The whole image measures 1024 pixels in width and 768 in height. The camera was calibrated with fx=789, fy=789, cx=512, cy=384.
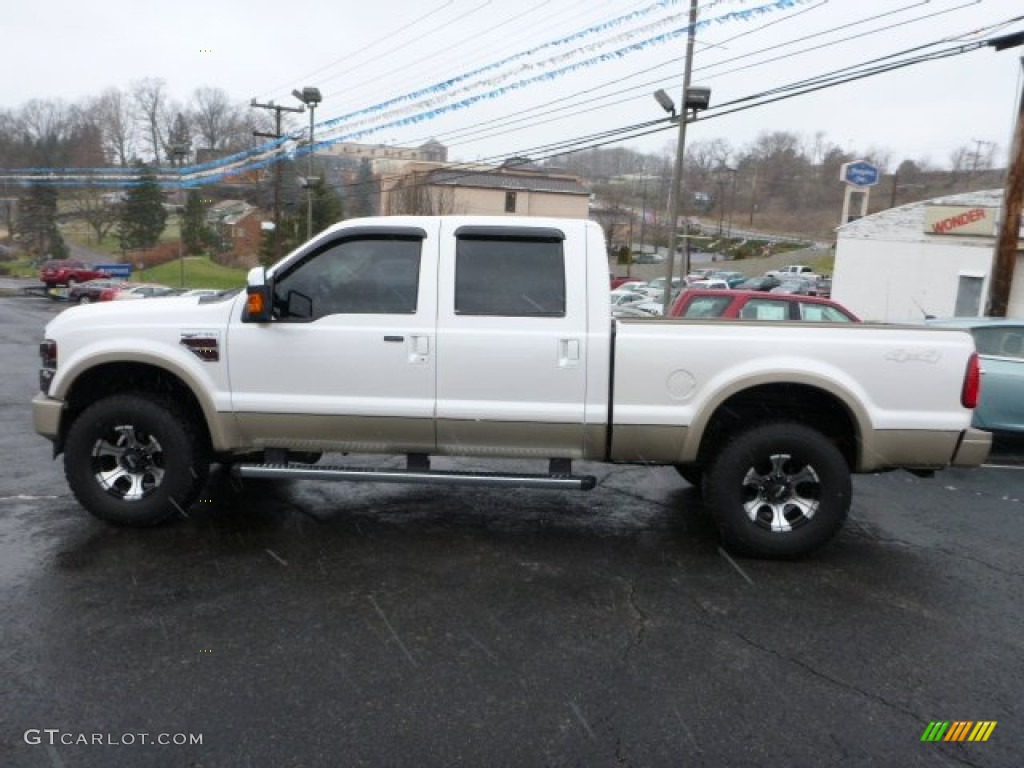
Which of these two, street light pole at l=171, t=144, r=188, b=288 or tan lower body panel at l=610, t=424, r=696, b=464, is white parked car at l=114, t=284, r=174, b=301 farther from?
tan lower body panel at l=610, t=424, r=696, b=464

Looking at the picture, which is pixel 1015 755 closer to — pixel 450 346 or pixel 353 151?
pixel 450 346

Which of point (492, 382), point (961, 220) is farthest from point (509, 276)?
point (961, 220)

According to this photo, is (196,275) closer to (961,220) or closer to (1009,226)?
(961,220)

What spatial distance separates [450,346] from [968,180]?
87516 millimetres

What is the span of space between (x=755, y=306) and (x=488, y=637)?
7.52m

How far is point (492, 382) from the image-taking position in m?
4.77

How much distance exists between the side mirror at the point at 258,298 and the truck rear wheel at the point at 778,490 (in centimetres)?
289

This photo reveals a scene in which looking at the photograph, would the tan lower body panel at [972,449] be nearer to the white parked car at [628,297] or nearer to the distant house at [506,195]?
the white parked car at [628,297]

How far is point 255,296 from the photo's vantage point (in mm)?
4734

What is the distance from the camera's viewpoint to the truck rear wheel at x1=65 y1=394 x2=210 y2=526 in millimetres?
4949

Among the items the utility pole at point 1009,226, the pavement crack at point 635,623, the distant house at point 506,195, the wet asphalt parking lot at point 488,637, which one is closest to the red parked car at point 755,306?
the utility pole at point 1009,226

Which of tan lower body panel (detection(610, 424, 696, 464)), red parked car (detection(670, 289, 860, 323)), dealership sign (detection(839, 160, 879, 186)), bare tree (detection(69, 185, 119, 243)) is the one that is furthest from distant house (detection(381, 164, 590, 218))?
tan lower body panel (detection(610, 424, 696, 464))

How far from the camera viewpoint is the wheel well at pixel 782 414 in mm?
4926

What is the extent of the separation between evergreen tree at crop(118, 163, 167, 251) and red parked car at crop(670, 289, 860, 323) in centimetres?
5891
